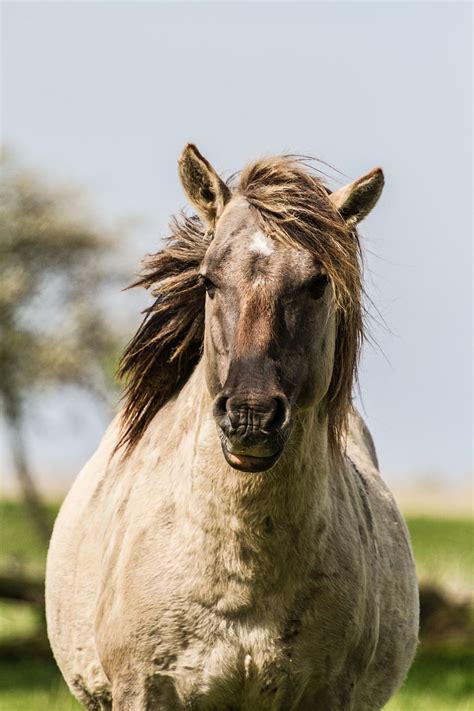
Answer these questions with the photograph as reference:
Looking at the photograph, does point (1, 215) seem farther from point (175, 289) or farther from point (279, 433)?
point (279, 433)

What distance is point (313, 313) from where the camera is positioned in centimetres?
414

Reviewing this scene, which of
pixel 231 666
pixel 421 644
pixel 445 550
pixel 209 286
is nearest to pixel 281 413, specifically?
pixel 209 286

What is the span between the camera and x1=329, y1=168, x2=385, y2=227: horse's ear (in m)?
4.47

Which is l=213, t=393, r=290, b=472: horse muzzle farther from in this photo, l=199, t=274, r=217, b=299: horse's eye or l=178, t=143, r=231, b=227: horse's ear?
l=178, t=143, r=231, b=227: horse's ear

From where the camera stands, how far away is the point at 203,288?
4941mm

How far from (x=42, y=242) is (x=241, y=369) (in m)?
13.8

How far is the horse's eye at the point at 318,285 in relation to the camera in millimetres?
4145

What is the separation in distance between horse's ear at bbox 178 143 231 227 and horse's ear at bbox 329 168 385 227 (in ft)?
1.44

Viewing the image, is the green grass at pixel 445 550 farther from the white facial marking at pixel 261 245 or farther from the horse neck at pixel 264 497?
the white facial marking at pixel 261 245

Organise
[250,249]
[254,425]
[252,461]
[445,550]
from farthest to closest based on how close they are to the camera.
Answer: [445,550], [250,249], [252,461], [254,425]

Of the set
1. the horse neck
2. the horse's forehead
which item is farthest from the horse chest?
the horse's forehead

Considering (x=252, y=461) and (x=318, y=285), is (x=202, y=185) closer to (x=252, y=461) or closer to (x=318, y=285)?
(x=318, y=285)

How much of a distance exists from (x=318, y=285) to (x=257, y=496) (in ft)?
2.66

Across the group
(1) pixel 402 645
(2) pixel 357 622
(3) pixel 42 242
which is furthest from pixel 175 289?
(3) pixel 42 242
